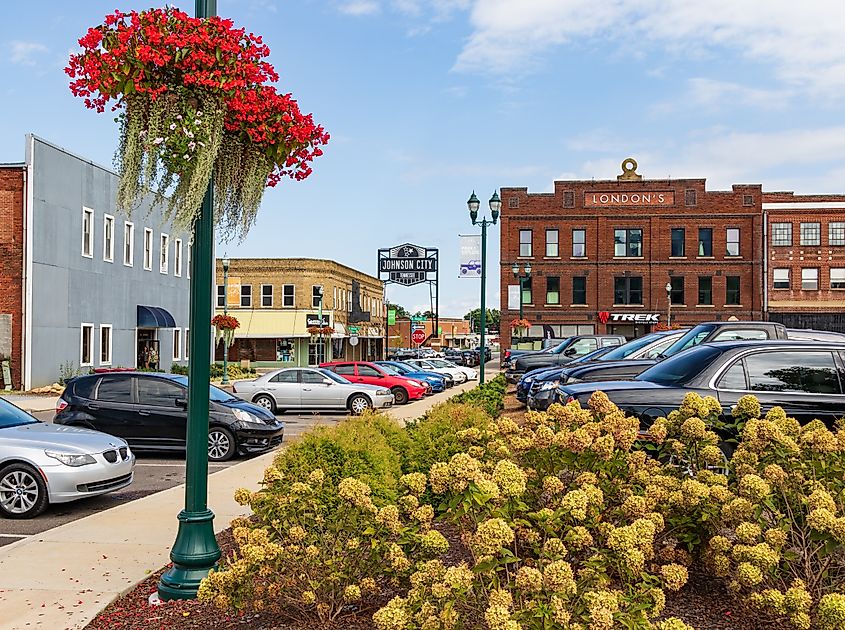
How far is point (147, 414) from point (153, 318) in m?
24.5

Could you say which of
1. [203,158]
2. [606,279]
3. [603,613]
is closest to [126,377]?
[203,158]

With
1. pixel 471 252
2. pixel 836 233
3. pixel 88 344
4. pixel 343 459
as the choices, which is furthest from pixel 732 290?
pixel 343 459

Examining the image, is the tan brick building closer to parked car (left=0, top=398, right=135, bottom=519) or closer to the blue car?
the blue car

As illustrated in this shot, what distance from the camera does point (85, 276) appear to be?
32.4m

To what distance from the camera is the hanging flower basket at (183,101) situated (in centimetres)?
571

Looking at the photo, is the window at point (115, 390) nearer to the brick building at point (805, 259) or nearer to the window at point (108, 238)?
the window at point (108, 238)

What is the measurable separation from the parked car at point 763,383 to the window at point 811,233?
57.2m

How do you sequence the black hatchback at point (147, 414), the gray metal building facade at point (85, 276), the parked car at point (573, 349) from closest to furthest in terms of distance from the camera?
the black hatchback at point (147, 414) < the parked car at point (573, 349) < the gray metal building facade at point (85, 276)

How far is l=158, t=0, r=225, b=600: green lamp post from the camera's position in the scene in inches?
239

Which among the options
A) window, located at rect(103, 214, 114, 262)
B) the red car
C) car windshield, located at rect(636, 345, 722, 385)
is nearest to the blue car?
the red car

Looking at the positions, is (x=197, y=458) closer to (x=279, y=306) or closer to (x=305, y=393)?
(x=305, y=393)

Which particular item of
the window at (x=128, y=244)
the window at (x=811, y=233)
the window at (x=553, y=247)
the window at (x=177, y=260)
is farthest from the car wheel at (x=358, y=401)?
the window at (x=811, y=233)

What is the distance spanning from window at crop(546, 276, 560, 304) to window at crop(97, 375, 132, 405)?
167 ft

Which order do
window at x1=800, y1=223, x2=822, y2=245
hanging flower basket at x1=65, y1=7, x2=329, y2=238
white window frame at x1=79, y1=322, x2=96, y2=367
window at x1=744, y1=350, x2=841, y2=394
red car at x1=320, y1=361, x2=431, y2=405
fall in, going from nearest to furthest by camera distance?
hanging flower basket at x1=65, y1=7, x2=329, y2=238 → window at x1=744, y1=350, x2=841, y2=394 → red car at x1=320, y1=361, x2=431, y2=405 → white window frame at x1=79, y1=322, x2=96, y2=367 → window at x1=800, y1=223, x2=822, y2=245
